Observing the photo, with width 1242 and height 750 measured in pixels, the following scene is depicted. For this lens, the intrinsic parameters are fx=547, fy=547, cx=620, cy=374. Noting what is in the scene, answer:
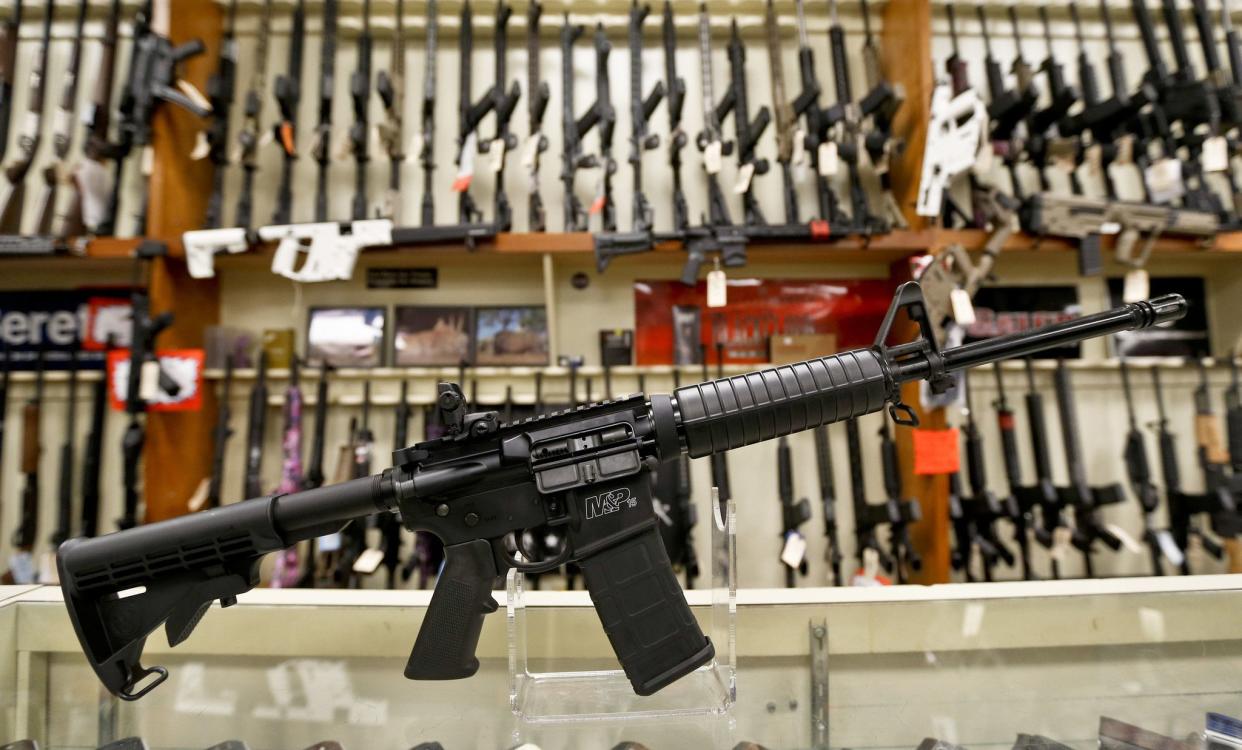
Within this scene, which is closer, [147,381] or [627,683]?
[627,683]

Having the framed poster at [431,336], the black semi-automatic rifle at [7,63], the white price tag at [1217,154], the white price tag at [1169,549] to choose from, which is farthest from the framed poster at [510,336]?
the white price tag at [1217,154]

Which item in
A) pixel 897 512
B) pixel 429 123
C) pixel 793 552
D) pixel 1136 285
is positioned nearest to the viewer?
pixel 793 552

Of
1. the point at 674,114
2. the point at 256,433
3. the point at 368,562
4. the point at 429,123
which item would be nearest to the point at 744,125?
the point at 674,114

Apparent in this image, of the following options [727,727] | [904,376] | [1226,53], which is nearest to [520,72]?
[904,376]

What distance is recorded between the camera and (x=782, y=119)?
94.0 inches

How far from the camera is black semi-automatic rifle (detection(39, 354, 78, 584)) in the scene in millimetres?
2201

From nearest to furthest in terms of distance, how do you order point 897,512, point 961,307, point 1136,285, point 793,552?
1. point 793,552
2. point 961,307
3. point 897,512
4. point 1136,285

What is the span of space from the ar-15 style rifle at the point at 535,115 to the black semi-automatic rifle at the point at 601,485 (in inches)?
55.3

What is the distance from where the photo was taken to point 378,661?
44.1 inches

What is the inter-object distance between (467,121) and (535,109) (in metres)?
0.31

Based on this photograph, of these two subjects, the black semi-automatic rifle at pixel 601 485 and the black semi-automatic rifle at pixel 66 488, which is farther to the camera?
the black semi-automatic rifle at pixel 66 488

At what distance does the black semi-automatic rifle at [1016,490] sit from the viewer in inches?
86.4

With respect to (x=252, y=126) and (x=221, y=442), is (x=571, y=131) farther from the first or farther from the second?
(x=221, y=442)

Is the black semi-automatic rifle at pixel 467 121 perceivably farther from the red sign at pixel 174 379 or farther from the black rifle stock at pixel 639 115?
the red sign at pixel 174 379
